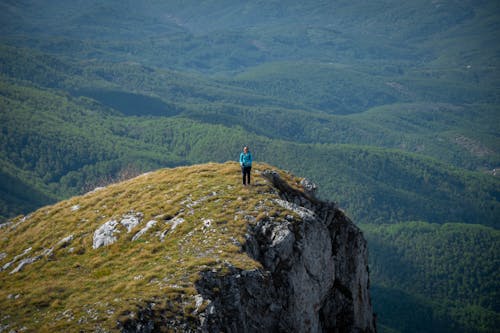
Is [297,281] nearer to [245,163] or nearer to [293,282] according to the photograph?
[293,282]

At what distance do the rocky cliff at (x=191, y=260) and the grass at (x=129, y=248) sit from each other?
11cm

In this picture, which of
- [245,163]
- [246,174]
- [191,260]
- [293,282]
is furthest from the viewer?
[246,174]

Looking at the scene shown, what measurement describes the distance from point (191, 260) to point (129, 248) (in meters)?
6.66

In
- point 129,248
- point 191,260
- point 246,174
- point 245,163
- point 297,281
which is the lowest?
point 297,281

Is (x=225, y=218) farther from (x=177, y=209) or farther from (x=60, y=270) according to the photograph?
(x=60, y=270)

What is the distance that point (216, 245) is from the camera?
39281mm

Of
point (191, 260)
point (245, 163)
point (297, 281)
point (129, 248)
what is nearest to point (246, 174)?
point (245, 163)

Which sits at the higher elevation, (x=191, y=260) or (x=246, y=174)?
(x=246, y=174)

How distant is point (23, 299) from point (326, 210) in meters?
30.5

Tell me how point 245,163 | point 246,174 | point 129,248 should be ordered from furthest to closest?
point 246,174, point 245,163, point 129,248

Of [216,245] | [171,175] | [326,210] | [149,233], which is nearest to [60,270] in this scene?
[149,233]

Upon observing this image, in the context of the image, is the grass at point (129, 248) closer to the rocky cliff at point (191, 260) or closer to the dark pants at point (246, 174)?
the rocky cliff at point (191, 260)

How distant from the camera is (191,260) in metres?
37.3

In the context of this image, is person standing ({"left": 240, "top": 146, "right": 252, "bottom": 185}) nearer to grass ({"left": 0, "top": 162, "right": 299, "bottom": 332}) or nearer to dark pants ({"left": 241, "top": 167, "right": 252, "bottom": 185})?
dark pants ({"left": 241, "top": 167, "right": 252, "bottom": 185})
